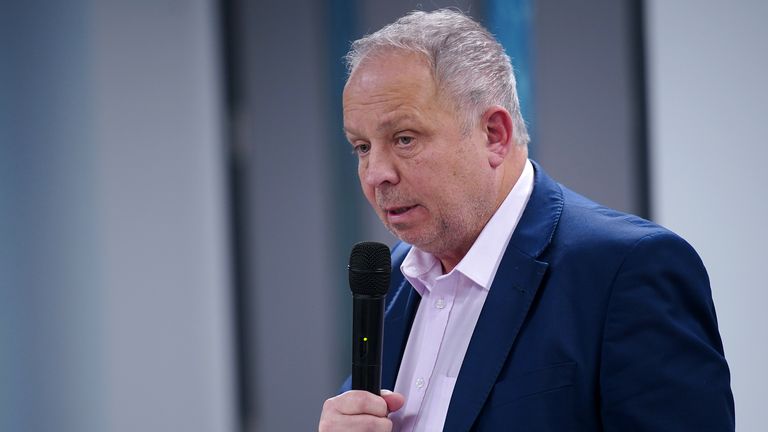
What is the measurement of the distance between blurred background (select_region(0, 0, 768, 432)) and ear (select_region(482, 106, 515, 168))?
166cm

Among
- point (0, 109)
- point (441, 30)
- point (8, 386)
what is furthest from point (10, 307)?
point (441, 30)

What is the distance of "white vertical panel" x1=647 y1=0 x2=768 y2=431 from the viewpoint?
278 centimetres

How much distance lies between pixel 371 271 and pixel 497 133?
1.19 feet

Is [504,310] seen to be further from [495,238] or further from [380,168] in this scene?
[380,168]

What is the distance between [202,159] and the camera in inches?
146

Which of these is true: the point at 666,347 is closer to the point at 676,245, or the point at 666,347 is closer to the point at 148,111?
the point at 676,245

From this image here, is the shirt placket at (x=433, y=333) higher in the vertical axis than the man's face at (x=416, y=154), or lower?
lower

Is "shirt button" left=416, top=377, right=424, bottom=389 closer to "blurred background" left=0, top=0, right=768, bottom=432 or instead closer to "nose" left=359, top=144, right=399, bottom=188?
"nose" left=359, top=144, right=399, bottom=188

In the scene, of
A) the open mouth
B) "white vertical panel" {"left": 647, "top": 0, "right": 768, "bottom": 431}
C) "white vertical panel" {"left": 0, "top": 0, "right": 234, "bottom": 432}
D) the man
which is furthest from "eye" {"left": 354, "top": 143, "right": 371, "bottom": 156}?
"white vertical panel" {"left": 0, "top": 0, "right": 234, "bottom": 432}

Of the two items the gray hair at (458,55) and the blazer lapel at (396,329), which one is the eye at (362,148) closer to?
the gray hair at (458,55)

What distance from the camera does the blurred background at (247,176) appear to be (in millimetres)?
2855

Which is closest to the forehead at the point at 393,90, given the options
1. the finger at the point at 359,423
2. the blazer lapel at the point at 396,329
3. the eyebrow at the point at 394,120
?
the eyebrow at the point at 394,120

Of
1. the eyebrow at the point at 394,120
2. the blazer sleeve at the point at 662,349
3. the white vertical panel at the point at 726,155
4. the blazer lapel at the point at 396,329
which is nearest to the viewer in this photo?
the blazer sleeve at the point at 662,349

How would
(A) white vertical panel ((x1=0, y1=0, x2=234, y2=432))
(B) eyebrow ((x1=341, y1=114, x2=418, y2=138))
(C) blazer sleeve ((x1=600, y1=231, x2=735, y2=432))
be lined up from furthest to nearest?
(A) white vertical panel ((x1=0, y1=0, x2=234, y2=432)), (B) eyebrow ((x1=341, y1=114, x2=418, y2=138)), (C) blazer sleeve ((x1=600, y1=231, x2=735, y2=432))
